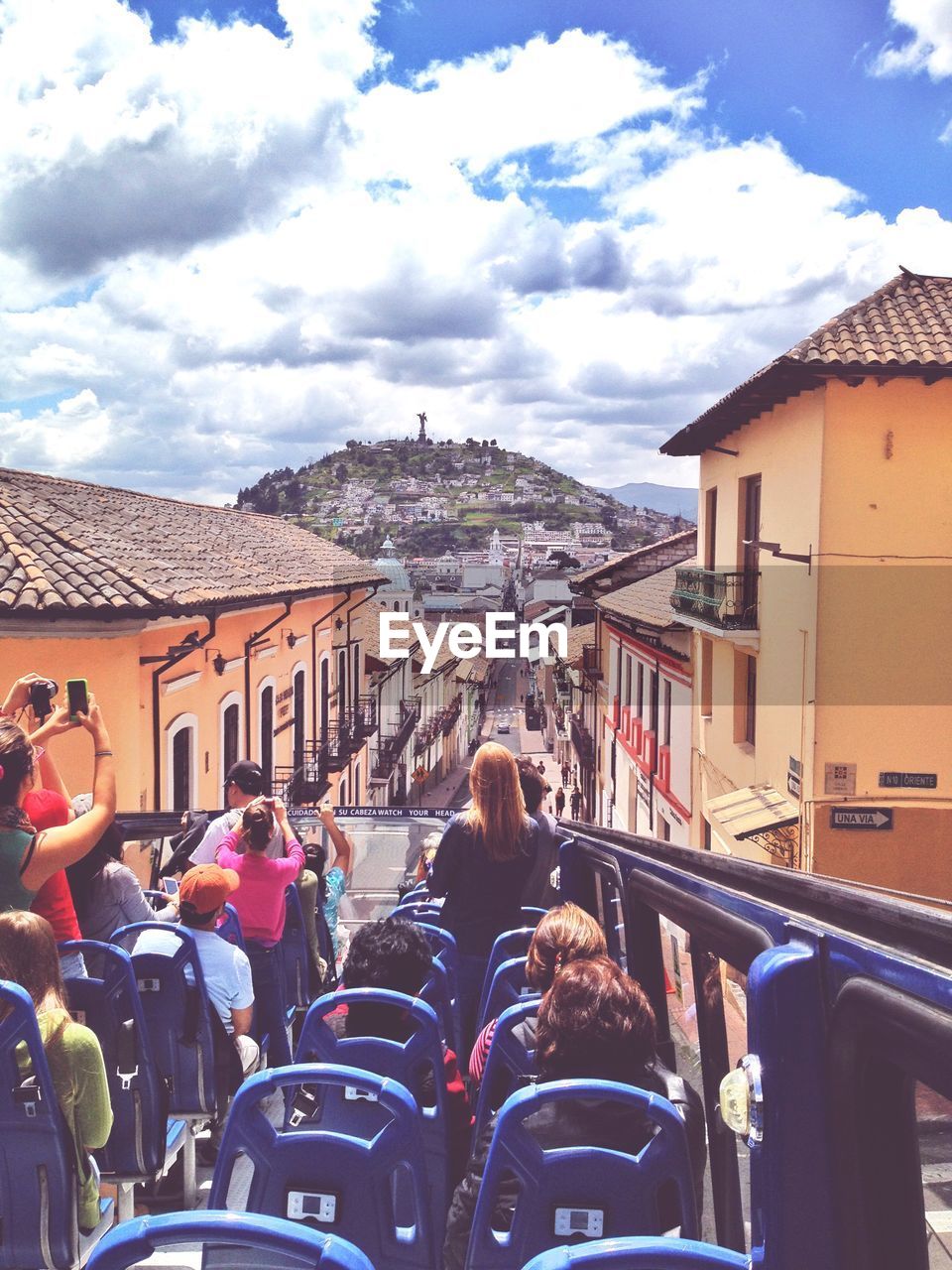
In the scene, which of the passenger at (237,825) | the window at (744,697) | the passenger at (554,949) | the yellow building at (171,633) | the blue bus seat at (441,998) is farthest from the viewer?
the window at (744,697)

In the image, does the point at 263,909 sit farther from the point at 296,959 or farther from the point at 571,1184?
the point at 571,1184

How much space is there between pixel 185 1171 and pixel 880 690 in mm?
10589

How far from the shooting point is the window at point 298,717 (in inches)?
838

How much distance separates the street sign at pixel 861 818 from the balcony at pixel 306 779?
31.5 feet

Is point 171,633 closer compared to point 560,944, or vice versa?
point 560,944

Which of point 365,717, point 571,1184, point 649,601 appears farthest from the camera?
point 365,717

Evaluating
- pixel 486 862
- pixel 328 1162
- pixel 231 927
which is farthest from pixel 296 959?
pixel 328 1162

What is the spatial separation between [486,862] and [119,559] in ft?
28.5

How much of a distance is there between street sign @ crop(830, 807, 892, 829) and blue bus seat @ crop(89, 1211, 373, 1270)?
1189cm

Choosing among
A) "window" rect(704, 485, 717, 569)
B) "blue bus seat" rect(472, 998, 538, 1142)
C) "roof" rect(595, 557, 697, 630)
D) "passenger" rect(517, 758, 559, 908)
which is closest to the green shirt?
"blue bus seat" rect(472, 998, 538, 1142)

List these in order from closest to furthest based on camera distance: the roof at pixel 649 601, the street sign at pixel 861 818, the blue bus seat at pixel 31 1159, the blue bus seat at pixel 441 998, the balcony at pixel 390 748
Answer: the blue bus seat at pixel 31 1159, the blue bus seat at pixel 441 998, the street sign at pixel 861 818, the roof at pixel 649 601, the balcony at pixel 390 748

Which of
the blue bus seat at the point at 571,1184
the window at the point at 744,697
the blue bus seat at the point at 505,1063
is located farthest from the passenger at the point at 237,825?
Answer: the window at the point at 744,697

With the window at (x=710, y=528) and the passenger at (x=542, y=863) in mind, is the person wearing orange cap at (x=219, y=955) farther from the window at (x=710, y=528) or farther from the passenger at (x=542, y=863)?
the window at (x=710, y=528)

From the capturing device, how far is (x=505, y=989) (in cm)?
354
